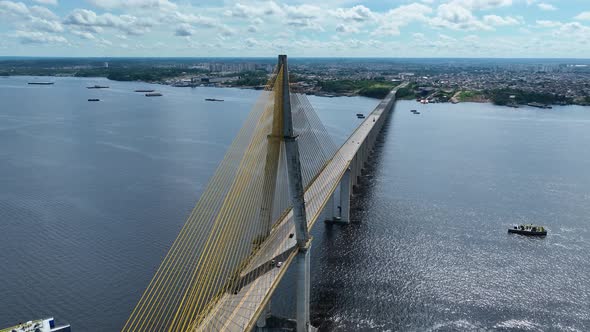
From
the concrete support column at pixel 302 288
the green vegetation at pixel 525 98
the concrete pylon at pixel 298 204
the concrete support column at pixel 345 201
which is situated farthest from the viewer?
the green vegetation at pixel 525 98

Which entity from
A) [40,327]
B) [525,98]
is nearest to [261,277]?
[40,327]

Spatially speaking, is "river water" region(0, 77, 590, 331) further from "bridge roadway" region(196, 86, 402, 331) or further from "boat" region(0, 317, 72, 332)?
"bridge roadway" region(196, 86, 402, 331)

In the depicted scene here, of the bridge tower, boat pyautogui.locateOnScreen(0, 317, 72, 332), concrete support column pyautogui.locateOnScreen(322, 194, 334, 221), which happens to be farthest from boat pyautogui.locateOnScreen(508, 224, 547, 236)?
boat pyautogui.locateOnScreen(0, 317, 72, 332)

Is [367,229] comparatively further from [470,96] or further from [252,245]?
[470,96]

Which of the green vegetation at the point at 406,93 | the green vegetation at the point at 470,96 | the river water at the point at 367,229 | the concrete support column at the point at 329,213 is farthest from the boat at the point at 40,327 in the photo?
the green vegetation at the point at 470,96

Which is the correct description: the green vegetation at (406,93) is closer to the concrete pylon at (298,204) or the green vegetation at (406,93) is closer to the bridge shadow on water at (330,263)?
the bridge shadow on water at (330,263)

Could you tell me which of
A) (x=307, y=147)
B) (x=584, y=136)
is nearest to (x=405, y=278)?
(x=307, y=147)

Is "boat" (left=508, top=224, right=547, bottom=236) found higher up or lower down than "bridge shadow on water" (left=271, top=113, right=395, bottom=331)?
higher up

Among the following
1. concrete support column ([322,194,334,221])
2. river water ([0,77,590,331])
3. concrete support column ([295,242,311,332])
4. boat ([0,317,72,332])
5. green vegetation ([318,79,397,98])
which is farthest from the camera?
green vegetation ([318,79,397,98])
